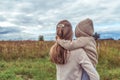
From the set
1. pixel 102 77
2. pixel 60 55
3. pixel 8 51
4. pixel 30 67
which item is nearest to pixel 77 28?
pixel 60 55

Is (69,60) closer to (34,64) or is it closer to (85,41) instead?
(85,41)

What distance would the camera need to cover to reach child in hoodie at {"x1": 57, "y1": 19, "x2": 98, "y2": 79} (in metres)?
3.73

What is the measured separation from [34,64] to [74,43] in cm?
822

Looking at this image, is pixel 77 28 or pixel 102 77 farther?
pixel 102 77

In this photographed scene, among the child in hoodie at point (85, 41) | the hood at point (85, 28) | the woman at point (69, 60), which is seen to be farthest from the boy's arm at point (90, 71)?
the hood at point (85, 28)

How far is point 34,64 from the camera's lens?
11.8 metres

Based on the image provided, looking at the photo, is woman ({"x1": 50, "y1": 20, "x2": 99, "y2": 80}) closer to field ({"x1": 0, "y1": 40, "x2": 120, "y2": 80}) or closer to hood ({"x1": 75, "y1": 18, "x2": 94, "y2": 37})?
hood ({"x1": 75, "y1": 18, "x2": 94, "y2": 37})

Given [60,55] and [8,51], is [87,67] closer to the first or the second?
[60,55]

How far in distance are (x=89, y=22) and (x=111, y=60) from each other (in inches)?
358

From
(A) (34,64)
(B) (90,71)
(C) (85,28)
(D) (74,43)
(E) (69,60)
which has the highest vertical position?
(C) (85,28)

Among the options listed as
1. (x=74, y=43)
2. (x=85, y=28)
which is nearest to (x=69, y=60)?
(x=74, y=43)

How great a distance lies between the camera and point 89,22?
382cm

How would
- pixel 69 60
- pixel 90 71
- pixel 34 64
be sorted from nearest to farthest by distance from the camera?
pixel 90 71 → pixel 69 60 → pixel 34 64

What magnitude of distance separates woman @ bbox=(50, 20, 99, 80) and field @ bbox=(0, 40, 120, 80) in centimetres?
596
